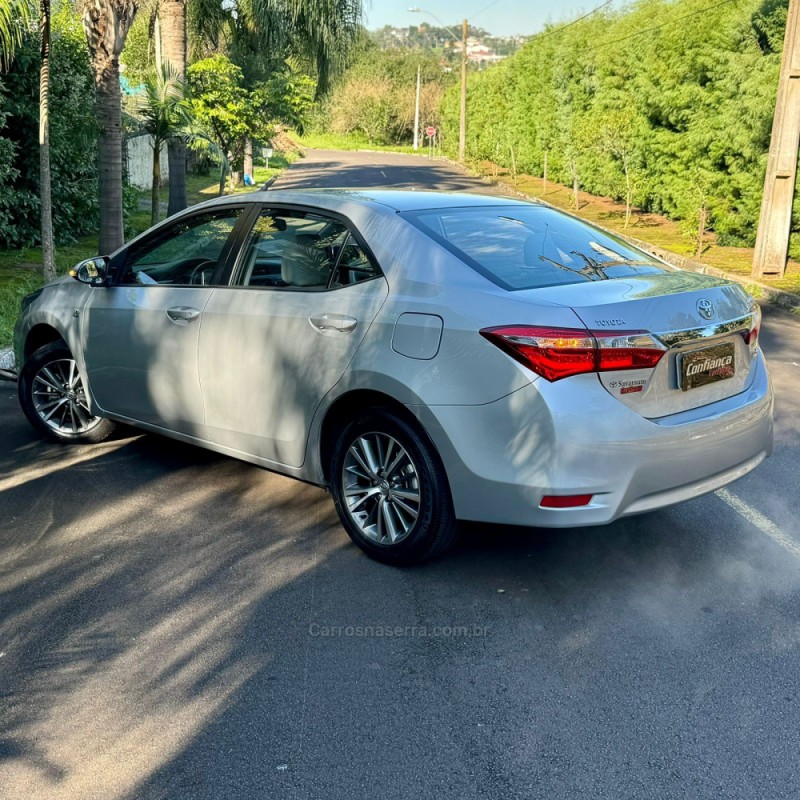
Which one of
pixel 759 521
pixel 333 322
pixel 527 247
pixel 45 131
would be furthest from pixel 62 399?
pixel 45 131

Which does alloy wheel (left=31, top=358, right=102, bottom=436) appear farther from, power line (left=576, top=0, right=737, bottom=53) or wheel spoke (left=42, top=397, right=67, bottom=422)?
power line (left=576, top=0, right=737, bottom=53)

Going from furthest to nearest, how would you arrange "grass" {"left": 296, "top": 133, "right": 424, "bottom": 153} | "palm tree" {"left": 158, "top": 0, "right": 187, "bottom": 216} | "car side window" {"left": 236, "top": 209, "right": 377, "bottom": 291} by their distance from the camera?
"grass" {"left": 296, "top": 133, "right": 424, "bottom": 153}
"palm tree" {"left": 158, "top": 0, "right": 187, "bottom": 216}
"car side window" {"left": 236, "top": 209, "right": 377, "bottom": 291}

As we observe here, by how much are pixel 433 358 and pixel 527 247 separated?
884 millimetres

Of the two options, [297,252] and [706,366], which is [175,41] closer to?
[297,252]

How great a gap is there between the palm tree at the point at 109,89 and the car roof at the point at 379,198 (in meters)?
8.52

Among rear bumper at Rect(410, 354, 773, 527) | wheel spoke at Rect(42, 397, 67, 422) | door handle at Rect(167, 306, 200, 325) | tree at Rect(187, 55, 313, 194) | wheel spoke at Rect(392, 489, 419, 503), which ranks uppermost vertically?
tree at Rect(187, 55, 313, 194)

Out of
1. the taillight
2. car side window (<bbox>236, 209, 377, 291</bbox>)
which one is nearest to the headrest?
car side window (<bbox>236, 209, 377, 291</bbox>)

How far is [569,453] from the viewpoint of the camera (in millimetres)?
3814

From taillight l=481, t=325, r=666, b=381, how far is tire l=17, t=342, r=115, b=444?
343cm

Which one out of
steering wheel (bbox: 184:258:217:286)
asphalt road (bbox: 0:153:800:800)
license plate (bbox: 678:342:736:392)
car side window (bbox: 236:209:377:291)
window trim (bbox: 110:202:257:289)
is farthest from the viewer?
steering wheel (bbox: 184:258:217:286)

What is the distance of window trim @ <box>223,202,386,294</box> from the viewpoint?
457cm

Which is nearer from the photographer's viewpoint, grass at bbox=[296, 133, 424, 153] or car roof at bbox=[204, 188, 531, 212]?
car roof at bbox=[204, 188, 531, 212]

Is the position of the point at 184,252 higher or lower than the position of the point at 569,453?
higher

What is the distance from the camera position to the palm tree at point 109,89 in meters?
12.6
